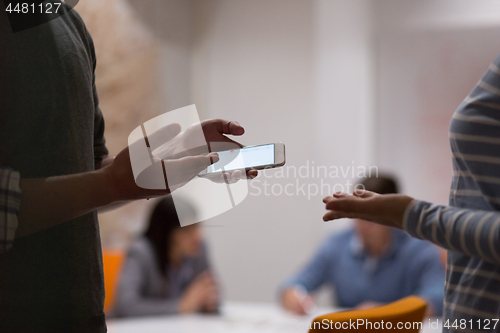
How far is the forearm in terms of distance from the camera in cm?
52

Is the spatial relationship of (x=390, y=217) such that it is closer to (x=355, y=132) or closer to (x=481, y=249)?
(x=481, y=249)

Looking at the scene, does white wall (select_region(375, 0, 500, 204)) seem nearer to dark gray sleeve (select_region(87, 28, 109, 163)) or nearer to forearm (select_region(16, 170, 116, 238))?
dark gray sleeve (select_region(87, 28, 109, 163))

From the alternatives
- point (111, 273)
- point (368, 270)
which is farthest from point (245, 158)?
point (111, 273)

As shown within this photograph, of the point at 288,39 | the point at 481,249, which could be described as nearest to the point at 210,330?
the point at 288,39

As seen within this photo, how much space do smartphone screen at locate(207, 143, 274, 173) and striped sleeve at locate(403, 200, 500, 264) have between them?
→ 23 cm

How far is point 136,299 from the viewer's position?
172 centimetres

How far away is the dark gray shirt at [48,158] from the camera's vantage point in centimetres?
56

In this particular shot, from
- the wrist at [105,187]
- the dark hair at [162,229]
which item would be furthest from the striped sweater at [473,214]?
the dark hair at [162,229]

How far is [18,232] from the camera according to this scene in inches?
21.4

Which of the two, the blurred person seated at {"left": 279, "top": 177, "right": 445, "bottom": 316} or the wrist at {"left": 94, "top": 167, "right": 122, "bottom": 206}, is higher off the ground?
the wrist at {"left": 94, "top": 167, "right": 122, "bottom": 206}

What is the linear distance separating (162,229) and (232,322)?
0.62 meters

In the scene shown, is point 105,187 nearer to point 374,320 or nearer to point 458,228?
point 458,228

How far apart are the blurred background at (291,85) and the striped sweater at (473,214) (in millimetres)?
275

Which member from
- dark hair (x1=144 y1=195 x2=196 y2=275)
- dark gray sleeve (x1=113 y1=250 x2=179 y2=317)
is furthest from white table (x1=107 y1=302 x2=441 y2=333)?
dark hair (x1=144 y1=195 x2=196 y2=275)
